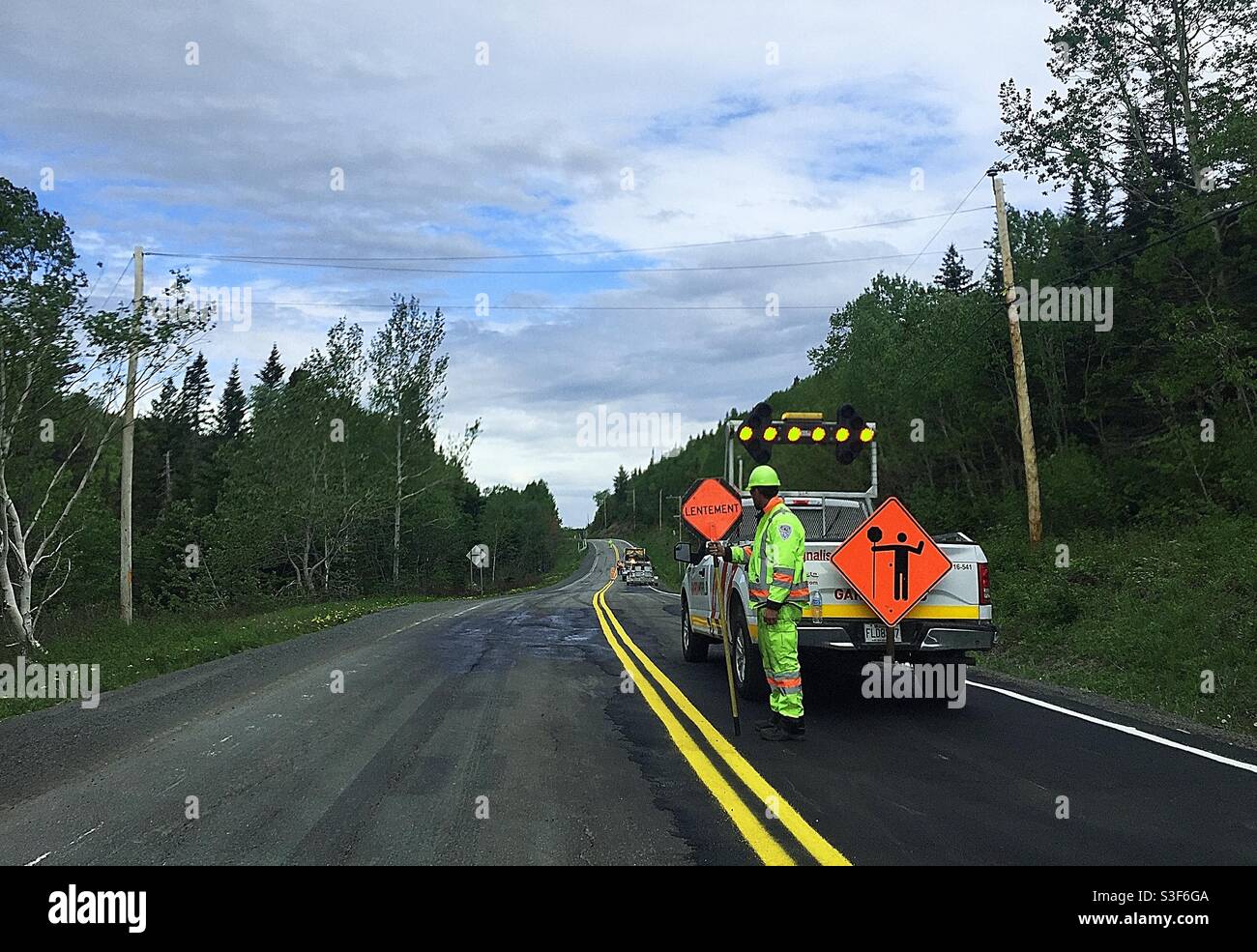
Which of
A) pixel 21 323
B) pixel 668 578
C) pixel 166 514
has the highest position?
pixel 21 323

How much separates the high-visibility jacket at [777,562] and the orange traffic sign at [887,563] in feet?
3.51

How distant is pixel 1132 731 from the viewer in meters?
7.93

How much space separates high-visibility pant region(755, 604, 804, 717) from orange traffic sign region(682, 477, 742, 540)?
5.00 metres

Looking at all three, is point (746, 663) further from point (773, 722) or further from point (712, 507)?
point (712, 507)

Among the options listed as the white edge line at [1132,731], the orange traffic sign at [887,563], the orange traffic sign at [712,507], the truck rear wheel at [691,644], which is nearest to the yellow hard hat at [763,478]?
the orange traffic sign at [887,563]

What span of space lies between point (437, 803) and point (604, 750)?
1763 millimetres

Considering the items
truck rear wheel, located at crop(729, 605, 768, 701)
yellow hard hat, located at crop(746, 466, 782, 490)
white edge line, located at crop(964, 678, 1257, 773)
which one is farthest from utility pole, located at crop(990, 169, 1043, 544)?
yellow hard hat, located at crop(746, 466, 782, 490)

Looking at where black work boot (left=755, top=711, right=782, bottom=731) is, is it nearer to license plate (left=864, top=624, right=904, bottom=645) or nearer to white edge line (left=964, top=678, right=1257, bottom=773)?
license plate (left=864, top=624, right=904, bottom=645)

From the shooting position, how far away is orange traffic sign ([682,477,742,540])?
1328 centimetres

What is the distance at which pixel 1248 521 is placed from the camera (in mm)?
18469

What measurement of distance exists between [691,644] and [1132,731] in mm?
5984

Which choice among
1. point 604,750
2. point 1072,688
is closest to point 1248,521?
point 1072,688

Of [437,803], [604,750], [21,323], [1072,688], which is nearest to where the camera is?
[437,803]
